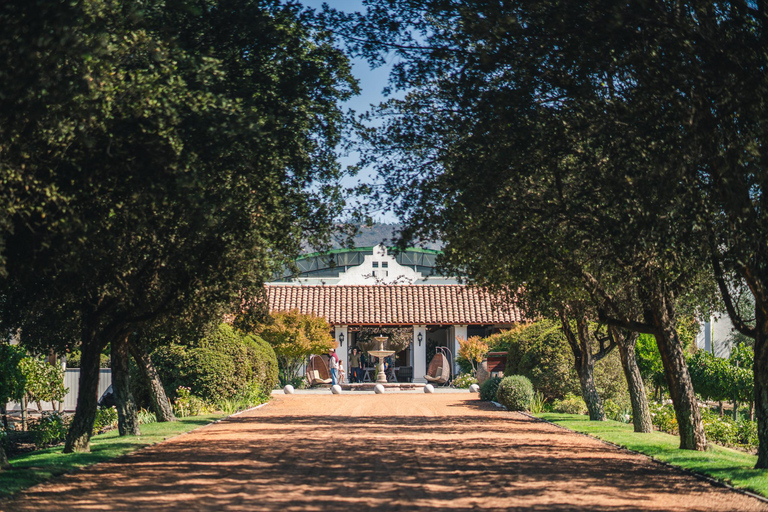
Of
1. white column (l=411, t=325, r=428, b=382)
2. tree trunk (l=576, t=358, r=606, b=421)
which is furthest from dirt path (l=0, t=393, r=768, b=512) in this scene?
white column (l=411, t=325, r=428, b=382)

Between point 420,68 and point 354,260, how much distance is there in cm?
3937

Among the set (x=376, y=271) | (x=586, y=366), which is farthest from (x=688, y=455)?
(x=376, y=271)

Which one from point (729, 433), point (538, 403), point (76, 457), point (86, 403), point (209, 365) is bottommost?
point (729, 433)

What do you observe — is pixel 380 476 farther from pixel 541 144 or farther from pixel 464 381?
pixel 464 381

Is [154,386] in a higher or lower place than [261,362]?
lower

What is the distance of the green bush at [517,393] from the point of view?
21.8m

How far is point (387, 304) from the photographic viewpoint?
3959cm

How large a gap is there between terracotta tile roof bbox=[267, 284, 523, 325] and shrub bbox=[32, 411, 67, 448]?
19826 mm

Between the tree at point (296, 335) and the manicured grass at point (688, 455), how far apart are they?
Result: 51.7 feet

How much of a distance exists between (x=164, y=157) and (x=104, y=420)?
42.3 feet

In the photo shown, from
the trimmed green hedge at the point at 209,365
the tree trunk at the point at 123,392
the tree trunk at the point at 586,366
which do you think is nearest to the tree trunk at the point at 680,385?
the tree trunk at the point at 586,366

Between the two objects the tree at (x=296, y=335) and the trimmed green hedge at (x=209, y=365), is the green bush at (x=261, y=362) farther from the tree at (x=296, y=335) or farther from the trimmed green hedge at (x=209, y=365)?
the tree at (x=296, y=335)

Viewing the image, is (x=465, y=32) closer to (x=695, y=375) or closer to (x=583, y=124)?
(x=583, y=124)

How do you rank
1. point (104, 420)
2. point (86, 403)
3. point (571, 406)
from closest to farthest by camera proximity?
point (86, 403), point (104, 420), point (571, 406)
